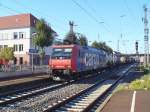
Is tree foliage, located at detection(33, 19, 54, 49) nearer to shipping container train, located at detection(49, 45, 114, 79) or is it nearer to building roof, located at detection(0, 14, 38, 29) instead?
building roof, located at detection(0, 14, 38, 29)

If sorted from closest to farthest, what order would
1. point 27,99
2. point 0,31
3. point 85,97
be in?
point 27,99, point 85,97, point 0,31

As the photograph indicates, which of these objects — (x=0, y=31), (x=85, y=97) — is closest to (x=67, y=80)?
(x=85, y=97)

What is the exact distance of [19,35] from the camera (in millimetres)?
87000

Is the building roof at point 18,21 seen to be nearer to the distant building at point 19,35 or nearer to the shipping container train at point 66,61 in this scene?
the distant building at point 19,35

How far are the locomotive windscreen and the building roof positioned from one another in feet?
179

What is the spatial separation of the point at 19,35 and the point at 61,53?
2251 inches

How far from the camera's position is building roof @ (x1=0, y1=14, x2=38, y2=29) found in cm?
8644

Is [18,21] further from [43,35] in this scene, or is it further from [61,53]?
[61,53]

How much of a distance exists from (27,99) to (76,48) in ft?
41.6

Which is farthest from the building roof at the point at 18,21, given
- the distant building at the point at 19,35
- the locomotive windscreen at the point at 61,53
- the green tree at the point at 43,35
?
the locomotive windscreen at the point at 61,53

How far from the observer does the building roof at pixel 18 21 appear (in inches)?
3403

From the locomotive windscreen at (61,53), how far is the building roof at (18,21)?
54.6 metres

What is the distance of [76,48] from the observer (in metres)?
30.8

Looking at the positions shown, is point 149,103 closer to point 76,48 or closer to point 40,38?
point 76,48
